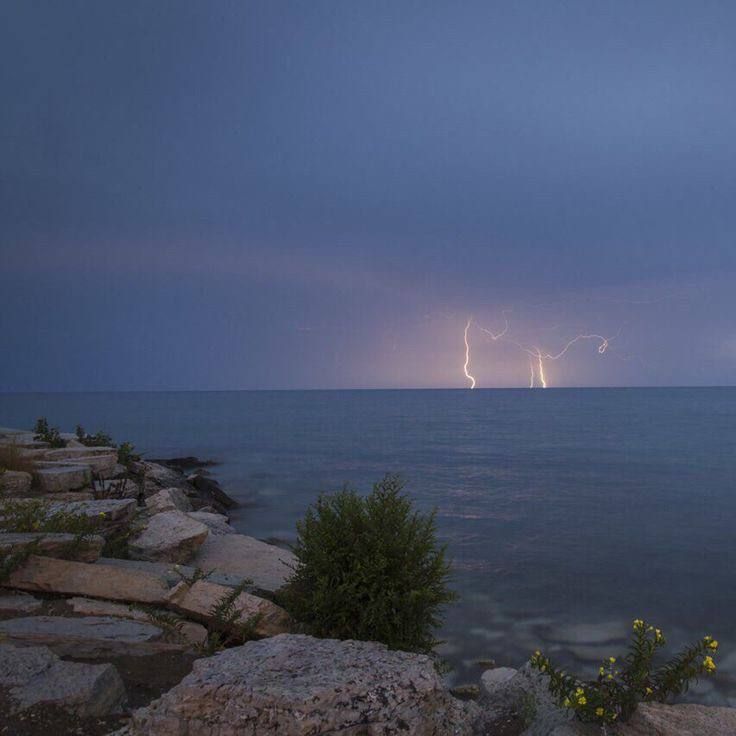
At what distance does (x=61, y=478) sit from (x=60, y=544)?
660cm

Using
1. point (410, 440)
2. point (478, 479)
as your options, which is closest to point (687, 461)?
point (478, 479)

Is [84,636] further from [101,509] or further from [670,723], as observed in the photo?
[670,723]

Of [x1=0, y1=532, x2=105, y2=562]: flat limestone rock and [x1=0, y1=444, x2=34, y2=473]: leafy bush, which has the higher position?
[x1=0, y1=444, x2=34, y2=473]: leafy bush

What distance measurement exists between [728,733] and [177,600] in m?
5.65

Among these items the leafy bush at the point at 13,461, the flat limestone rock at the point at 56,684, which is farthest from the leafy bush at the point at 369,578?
the leafy bush at the point at 13,461

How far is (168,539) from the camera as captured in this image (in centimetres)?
1018

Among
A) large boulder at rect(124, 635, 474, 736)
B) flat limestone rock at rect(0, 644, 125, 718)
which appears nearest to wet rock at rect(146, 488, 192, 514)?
flat limestone rock at rect(0, 644, 125, 718)

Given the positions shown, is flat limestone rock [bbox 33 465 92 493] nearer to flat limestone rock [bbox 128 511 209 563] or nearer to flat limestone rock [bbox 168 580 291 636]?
flat limestone rock [bbox 128 511 209 563]

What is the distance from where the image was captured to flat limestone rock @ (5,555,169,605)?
22.9 feet

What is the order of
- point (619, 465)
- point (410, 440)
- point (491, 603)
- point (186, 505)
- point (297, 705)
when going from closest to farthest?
point (297, 705) < point (491, 603) < point (186, 505) < point (619, 465) < point (410, 440)

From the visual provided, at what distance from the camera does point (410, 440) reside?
61688 millimetres

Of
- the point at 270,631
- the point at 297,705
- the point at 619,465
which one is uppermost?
the point at 297,705

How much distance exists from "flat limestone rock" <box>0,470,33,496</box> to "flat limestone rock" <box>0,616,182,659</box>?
7.09m

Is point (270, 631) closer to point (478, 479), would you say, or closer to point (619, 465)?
point (478, 479)
